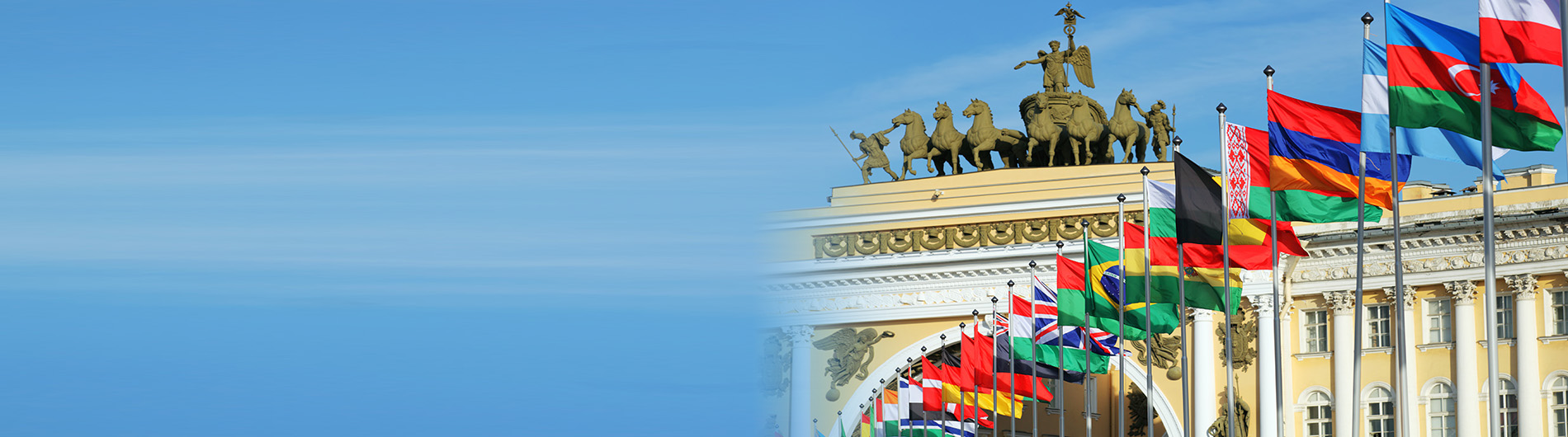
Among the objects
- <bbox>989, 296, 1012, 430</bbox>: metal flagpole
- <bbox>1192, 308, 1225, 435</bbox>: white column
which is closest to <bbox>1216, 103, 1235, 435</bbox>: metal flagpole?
<bbox>989, 296, 1012, 430</bbox>: metal flagpole

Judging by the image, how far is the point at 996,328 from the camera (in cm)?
3488

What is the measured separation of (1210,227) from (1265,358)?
Result: 48.5 feet

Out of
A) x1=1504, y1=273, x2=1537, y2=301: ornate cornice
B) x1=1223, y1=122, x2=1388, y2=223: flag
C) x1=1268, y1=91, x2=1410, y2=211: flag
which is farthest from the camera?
x1=1504, y1=273, x2=1537, y2=301: ornate cornice

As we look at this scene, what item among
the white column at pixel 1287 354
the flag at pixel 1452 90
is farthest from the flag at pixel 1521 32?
the white column at pixel 1287 354

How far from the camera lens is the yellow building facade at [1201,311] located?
35844mm

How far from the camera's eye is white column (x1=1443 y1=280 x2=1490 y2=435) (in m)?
36.2

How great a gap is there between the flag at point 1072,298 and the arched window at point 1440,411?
30.2ft

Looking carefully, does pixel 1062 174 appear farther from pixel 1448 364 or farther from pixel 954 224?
pixel 1448 364

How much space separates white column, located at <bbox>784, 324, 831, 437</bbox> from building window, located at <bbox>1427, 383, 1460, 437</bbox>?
13.2 meters

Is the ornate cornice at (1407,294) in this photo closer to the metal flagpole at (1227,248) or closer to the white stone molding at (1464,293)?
the white stone molding at (1464,293)

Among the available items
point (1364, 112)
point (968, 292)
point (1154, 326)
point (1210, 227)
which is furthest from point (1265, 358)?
point (1364, 112)

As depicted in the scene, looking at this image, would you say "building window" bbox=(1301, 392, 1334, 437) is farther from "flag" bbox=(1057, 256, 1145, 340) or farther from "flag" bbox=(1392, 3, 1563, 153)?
"flag" bbox=(1392, 3, 1563, 153)

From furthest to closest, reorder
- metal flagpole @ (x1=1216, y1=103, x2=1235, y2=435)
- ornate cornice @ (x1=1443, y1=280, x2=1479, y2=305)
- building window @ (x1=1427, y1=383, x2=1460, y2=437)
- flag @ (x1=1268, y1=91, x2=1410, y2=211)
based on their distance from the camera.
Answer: building window @ (x1=1427, y1=383, x2=1460, y2=437)
ornate cornice @ (x1=1443, y1=280, x2=1479, y2=305)
metal flagpole @ (x1=1216, y1=103, x2=1235, y2=435)
flag @ (x1=1268, y1=91, x2=1410, y2=211)

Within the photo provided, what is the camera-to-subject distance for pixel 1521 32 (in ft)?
57.9
